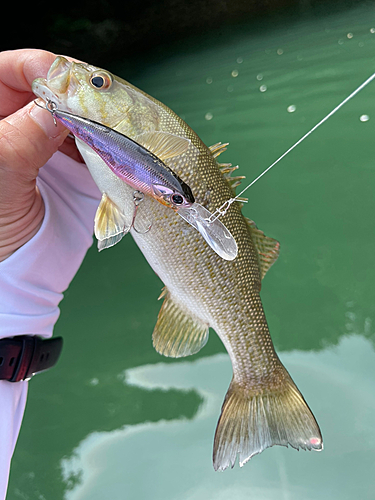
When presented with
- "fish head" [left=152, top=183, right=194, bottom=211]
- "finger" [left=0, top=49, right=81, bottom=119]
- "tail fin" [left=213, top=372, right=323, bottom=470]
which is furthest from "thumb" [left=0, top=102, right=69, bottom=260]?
"tail fin" [left=213, top=372, right=323, bottom=470]

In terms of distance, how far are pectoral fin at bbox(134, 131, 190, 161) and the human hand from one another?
0.17m

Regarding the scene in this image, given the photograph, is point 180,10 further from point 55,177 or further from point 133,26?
point 55,177

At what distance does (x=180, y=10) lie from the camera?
5.49 ft

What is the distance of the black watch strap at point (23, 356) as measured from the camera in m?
0.64

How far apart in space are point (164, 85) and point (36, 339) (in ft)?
4.17

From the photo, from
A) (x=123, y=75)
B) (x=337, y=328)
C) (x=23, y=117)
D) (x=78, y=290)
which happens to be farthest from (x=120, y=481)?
(x=123, y=75)

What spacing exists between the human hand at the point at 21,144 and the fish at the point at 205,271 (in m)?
0.07

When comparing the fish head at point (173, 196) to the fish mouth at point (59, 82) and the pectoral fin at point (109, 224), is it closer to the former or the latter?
the pectoral fin at point (109, 224)

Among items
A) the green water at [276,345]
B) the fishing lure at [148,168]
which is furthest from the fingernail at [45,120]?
the green water at [276,345]

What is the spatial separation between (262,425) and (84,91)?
0.58 metres

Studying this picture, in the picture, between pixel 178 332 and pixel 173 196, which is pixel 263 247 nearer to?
pixel 178 332

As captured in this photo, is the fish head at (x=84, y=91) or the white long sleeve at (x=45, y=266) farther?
the white long sleeve at (x=45, y=266)

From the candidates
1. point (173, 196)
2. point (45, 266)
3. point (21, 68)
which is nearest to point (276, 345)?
point (45, 266)

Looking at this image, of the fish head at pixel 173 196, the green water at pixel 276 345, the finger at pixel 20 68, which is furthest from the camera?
the green water at pixel 276 345
